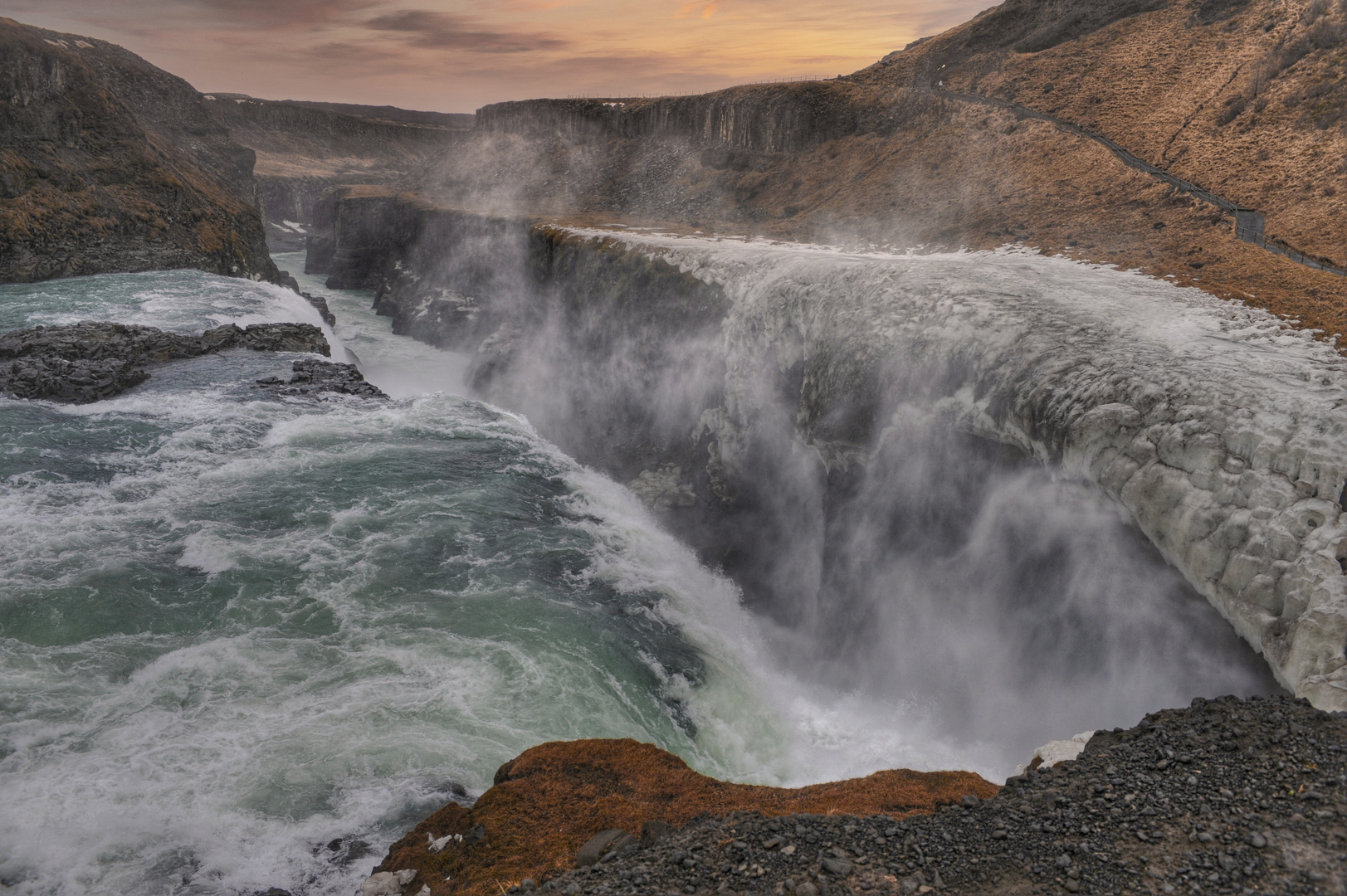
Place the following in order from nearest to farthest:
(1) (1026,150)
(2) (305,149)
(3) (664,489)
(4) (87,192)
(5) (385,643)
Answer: (5) (385,643) < (3) (664,489) < (1) (1026,150) < (4) (87,192) < (2) (305,149)

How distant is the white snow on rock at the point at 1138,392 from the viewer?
31.6 feet

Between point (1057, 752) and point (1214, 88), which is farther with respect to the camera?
point (1214, 88)

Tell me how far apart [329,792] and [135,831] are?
2.35 metres

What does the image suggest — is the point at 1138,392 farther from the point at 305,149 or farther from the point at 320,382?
the point at 305,149

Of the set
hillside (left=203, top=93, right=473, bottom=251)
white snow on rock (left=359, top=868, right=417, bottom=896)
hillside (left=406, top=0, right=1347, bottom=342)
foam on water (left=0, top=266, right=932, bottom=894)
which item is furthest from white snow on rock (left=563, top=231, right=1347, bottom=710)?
hillside (left=203, top=93, right=473, bottom=251)

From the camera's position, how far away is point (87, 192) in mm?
43281

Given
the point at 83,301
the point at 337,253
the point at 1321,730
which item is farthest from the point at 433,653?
the point at 337,253

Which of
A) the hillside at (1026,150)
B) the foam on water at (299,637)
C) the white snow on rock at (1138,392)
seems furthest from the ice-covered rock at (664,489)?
the hillside at (1026,150)

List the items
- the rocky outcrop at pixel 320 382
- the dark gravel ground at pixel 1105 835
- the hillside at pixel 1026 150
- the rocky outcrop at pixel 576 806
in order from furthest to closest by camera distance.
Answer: the rocky outcrop at pixel 320 382
the hillside at pixel 1026 150
the rocky outcrop at pixel 576 806
the dark gravel ground at pixel 1105 835

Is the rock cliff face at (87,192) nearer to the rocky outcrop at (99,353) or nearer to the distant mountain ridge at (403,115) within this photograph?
the rocky outcrop at (99,353)

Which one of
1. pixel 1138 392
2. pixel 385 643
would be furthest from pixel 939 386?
pixel 385 643

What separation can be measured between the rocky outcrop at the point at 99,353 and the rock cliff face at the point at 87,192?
15.9m

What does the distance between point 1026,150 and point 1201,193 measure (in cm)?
1178

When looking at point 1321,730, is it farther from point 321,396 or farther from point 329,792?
point 321,396
